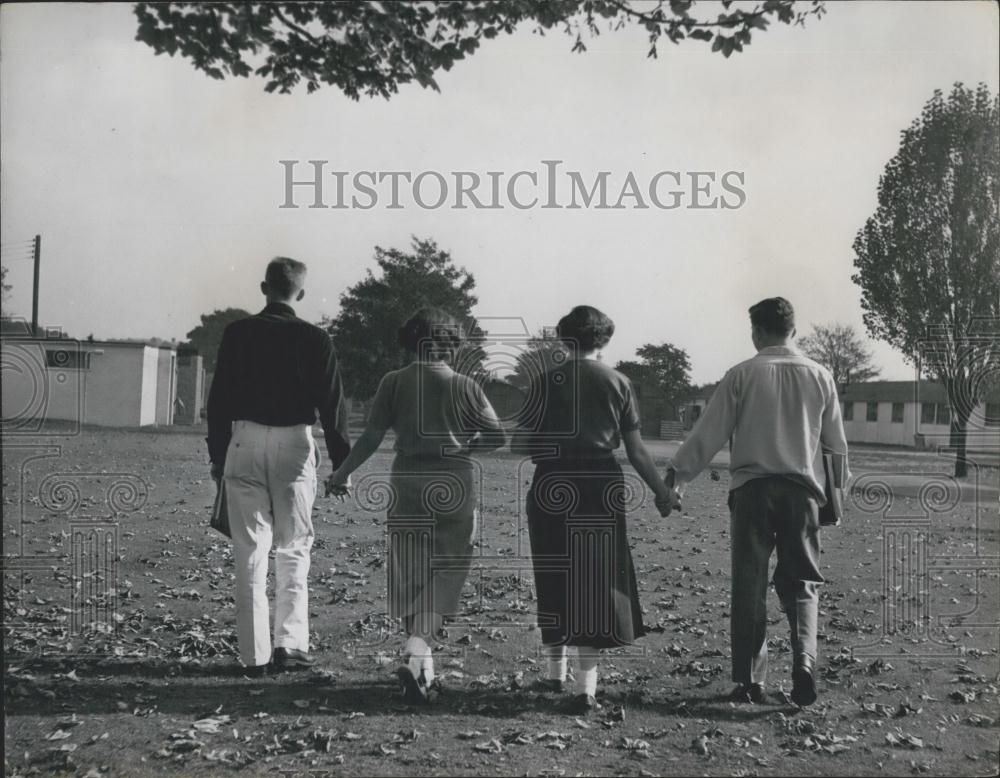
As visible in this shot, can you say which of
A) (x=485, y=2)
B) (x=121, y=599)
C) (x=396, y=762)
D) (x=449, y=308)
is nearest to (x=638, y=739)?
(x=396, y=762)

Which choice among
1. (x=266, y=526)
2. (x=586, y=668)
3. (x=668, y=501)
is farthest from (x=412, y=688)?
(x=668, y=501)

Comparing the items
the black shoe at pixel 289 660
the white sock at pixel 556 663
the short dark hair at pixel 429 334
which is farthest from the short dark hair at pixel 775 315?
the black shoe at pixel 289 660

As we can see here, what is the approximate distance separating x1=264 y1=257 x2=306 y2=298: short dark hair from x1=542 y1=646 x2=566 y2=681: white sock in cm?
263

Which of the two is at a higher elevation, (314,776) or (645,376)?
(645,376)

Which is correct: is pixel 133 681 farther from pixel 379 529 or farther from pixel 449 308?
pixel 379 529

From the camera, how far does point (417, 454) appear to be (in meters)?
4.50

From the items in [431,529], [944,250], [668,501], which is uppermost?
[944,250]

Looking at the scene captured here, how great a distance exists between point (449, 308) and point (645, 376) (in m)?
1.62

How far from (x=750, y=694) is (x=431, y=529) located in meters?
2.01

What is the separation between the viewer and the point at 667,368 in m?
6.28

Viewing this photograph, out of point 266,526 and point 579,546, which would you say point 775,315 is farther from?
point 266,526

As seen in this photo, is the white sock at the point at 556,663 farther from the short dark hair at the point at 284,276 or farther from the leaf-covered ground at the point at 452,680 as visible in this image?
the short dark hair at the point at 284,276

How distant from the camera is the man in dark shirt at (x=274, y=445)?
4637 mm

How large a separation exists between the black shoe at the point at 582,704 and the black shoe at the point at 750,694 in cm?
83
